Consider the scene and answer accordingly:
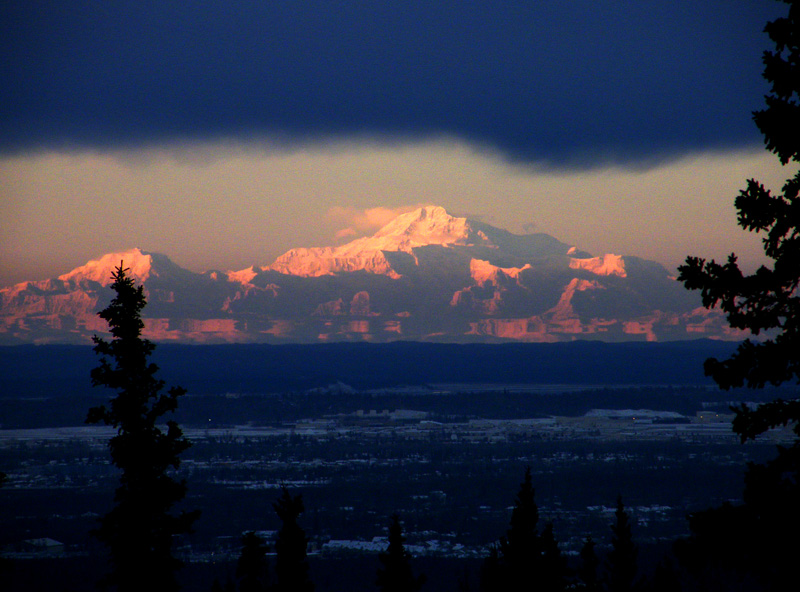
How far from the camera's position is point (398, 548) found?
94.6 ft

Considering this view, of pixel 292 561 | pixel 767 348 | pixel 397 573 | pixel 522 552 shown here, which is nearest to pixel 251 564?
pixel 292 561

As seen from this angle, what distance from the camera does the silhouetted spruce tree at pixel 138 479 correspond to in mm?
21297

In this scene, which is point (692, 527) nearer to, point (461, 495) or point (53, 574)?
point (53, 574)

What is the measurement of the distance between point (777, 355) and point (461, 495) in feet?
542

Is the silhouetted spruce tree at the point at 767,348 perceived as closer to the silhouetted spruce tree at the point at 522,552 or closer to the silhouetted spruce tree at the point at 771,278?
the silhouetted spruce tree at the point at 771,278

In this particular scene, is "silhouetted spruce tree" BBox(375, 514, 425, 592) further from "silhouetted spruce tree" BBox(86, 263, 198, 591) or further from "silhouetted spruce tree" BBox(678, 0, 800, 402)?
"silhouetted spruce tree" BBox(678, 0, 800, 402)

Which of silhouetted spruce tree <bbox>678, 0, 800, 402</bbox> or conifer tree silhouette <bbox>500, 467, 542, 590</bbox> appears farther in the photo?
conifer tree silhouette <bbox>500, 467, 542, 590</bbox>

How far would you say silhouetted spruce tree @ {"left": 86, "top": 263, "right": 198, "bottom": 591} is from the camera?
2130 centimetres

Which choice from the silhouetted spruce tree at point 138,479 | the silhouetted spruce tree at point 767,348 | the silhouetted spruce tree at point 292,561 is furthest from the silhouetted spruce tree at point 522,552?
the silhouetted spruce tree at point 767,348

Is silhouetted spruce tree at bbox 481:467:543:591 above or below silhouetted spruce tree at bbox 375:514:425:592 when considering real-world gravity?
above

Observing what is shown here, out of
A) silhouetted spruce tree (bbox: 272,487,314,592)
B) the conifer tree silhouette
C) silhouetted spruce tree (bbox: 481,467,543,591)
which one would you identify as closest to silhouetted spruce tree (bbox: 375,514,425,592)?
silhouetted spruce tree (bbox: 272,487,314,592)

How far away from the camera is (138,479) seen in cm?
2159

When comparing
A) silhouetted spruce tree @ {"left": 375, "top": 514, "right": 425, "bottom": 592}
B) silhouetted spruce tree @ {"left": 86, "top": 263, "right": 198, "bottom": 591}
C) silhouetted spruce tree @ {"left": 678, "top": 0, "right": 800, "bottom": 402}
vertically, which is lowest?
silhouetted spruce tree @ {"left": 375, "top": 514, "right": 425, "bottom": 592}

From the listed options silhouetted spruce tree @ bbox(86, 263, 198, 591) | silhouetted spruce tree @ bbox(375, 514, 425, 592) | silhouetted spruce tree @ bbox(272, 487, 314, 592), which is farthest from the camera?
silhouetted spruce tree @ bbox(375, 514, 425, 592)
